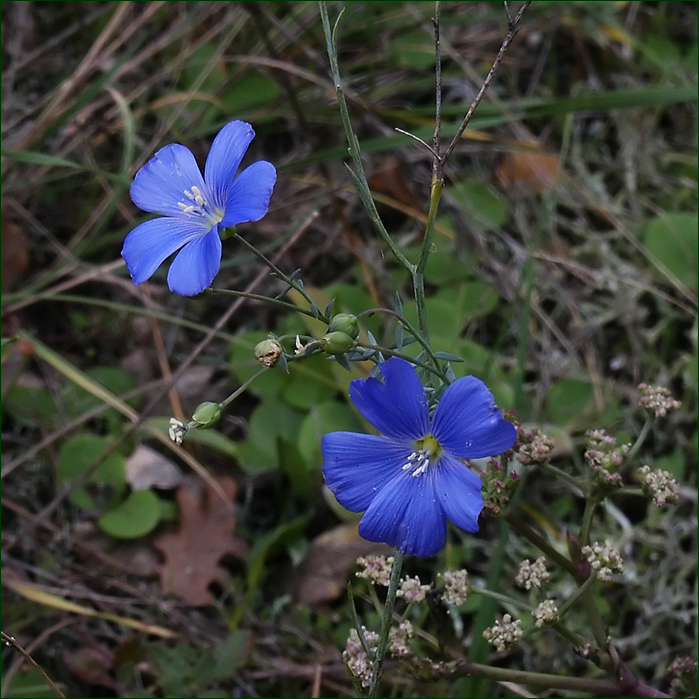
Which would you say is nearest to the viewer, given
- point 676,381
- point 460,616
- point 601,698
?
point 601,698

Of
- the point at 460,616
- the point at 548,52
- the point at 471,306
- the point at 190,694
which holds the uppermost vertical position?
the point at 548,52

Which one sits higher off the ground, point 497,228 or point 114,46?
point 114,46

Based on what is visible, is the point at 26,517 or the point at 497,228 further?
the point at 497,228

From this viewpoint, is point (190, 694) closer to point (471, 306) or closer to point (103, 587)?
point (103, 587)

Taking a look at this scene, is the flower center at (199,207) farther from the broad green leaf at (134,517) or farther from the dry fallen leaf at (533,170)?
the dry fallen leaf at (533,170)

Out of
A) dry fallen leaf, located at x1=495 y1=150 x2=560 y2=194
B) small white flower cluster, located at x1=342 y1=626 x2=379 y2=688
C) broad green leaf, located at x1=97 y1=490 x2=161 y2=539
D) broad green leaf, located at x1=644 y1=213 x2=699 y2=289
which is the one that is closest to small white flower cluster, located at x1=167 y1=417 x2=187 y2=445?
small white flower cluster, located at x1=342 y1=626 x2=379 y2=688

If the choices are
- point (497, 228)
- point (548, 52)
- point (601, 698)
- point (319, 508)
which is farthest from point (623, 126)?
point (601, 698)

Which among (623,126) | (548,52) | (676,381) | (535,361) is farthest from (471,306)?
(548,52)

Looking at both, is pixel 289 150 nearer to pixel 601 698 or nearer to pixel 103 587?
pixel 103 587

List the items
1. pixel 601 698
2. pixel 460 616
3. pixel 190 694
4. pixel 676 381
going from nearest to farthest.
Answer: pixel 601 698
pixel 190 694
pixel 460 616
pixel 676 381
